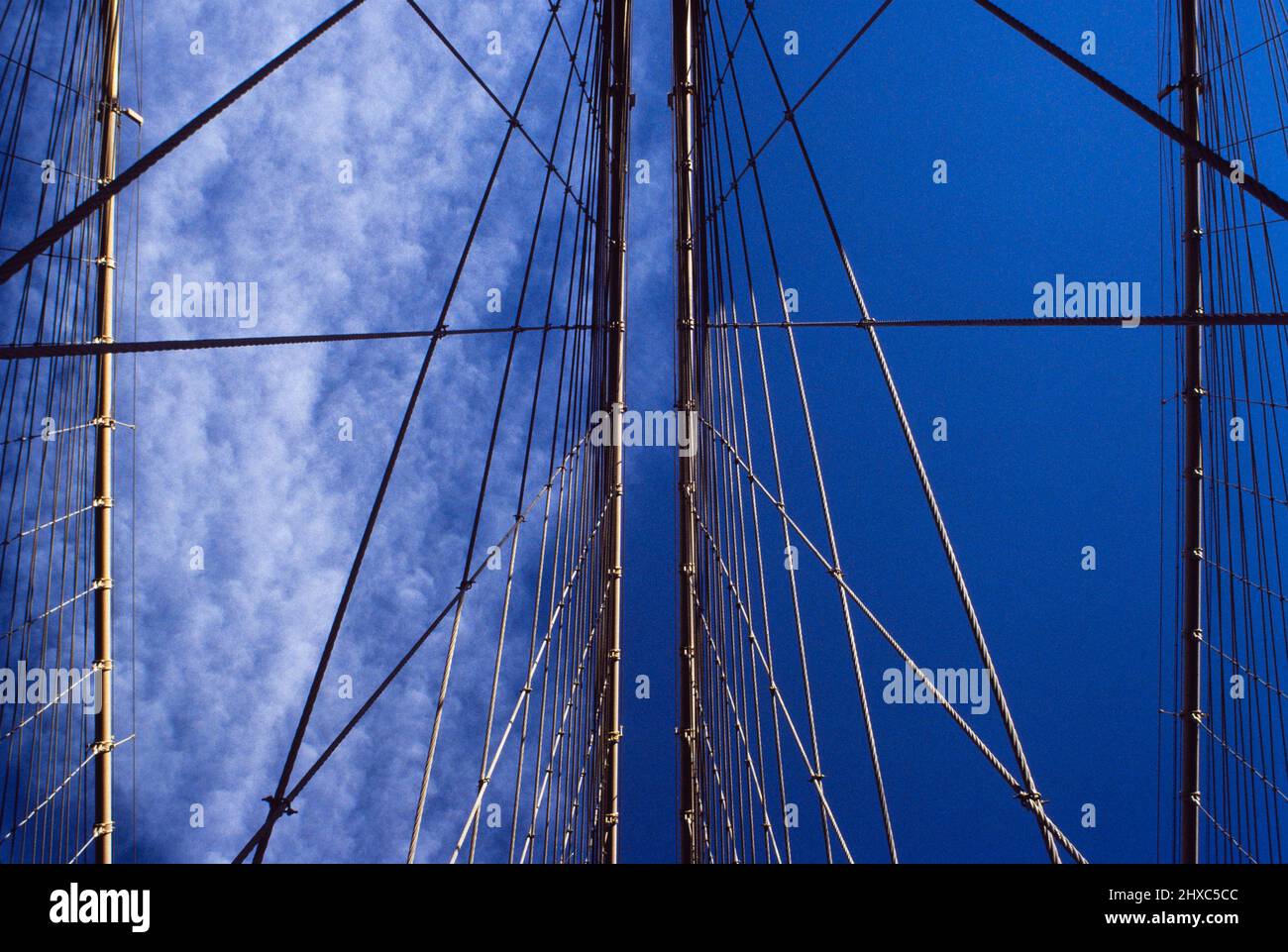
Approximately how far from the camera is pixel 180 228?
16.1 metres

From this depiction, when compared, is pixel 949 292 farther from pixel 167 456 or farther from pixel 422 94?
pixel 167 456

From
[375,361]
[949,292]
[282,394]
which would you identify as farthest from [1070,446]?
[282,394]

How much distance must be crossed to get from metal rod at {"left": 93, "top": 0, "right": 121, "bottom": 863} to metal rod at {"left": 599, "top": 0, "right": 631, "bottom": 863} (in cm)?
486

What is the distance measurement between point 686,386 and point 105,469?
6.36m

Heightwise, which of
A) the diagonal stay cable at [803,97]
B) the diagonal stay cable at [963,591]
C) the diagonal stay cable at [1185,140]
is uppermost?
the diagonal stay cable at [803,97]

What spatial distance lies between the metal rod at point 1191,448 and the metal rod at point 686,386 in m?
4.93

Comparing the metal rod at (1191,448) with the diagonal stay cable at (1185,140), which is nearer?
the diagonal stay cable at (1185,140)

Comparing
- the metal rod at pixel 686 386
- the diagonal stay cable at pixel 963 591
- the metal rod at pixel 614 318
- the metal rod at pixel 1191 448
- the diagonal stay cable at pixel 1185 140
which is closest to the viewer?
the diagonal stay cable at pixel 1185 140

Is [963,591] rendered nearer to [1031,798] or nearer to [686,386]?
[1031,798]

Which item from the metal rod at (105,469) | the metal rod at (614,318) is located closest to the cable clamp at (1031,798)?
the metal rod at (614,318)

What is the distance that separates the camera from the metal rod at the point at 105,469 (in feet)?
23.5

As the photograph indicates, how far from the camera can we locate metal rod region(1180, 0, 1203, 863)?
746 cm

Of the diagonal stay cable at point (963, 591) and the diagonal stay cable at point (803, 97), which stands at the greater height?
the diagonal stay cable at point (803, 97)

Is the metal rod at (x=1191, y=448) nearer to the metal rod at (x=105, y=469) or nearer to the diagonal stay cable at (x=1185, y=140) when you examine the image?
the diagonal stay cable at (x=1185, y=140)
